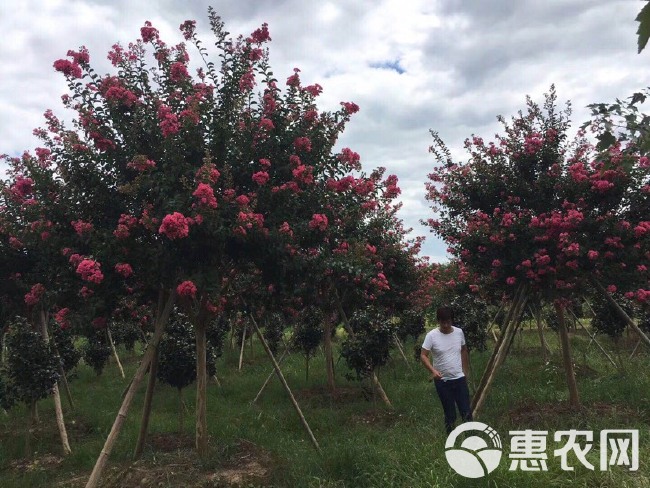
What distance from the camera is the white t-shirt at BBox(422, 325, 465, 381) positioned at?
565 cm

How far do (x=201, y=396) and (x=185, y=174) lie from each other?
9.57 feet

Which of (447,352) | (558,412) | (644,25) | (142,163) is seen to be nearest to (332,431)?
(447,352)

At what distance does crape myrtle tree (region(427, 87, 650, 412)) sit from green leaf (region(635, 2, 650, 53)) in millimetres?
5873

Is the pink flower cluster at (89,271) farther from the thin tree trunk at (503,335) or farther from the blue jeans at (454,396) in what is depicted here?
the thin tree trunk at (503,335)

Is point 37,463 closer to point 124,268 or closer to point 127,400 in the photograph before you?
point 127,400

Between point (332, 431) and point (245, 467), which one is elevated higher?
point (245, 467)

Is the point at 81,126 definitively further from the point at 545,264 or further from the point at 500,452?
the point at 545,264

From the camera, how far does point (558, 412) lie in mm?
7152

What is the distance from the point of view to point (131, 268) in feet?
16.9

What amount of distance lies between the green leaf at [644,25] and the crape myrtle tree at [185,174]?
4.14 m

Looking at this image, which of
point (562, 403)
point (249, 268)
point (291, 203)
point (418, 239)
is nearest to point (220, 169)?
point (291, 203)

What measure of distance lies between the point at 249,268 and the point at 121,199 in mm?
1855

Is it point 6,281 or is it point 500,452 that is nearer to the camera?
point 500,452

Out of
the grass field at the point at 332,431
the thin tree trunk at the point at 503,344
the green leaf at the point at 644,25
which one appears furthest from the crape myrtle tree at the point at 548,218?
the green leaf at the point at 644,25
